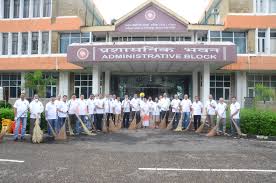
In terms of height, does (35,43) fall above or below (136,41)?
above

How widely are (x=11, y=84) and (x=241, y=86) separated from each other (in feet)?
70.2

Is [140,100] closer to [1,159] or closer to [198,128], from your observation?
[198,128]

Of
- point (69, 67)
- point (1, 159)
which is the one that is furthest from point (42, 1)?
point (1, 159)

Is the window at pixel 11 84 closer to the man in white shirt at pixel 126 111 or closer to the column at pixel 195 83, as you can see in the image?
the column at pixel 195 83

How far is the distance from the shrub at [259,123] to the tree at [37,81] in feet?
60.8

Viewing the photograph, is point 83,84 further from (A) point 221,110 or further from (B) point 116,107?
(A) point 221,110

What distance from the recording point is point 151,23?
29188 millimetres

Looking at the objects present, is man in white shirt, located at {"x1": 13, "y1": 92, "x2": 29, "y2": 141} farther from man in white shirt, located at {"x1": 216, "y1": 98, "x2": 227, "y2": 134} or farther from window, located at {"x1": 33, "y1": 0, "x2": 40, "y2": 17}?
window, located at {"x1": 33, "y1": 0, "x2": 40, "y2": 17}

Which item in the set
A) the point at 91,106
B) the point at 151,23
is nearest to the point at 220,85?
the point at 151,23

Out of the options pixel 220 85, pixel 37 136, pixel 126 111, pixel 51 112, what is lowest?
pixel 37 136

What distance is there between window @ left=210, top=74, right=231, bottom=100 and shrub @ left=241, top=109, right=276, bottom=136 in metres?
15.3

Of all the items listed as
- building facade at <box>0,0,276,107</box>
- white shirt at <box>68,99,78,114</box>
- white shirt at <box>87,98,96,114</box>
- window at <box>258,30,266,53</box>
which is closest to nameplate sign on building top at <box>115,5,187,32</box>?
building facade at <box>0,0,276,107</box>

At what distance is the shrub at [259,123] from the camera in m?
14.4

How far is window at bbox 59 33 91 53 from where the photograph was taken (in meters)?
30.6
